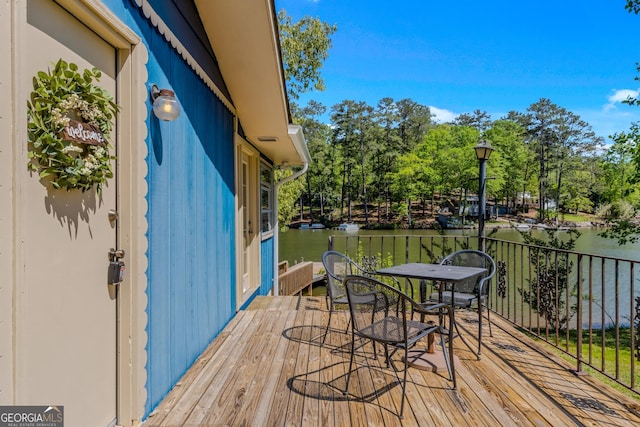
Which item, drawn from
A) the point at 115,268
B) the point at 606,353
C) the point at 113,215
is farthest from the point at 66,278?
the point at 606,353

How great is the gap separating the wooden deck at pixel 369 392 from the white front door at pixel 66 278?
52 centimetres

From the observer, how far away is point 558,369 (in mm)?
2561

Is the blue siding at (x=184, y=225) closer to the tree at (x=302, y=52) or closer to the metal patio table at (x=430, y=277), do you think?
the metal patio table at (x=430, y=277)

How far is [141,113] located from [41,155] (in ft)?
2.14

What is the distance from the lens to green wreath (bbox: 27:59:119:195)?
3.89 ft

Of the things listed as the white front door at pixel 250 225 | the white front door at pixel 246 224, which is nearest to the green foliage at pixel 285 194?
the white front door at pixel 250 225

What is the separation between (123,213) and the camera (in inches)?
67.2

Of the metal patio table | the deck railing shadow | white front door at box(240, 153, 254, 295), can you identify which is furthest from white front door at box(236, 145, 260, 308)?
the metal patio table

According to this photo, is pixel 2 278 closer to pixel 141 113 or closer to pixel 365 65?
pixel 141 113

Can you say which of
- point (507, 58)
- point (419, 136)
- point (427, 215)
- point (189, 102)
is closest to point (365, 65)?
point (507, 58)

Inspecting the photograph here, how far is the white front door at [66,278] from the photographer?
3.85ft

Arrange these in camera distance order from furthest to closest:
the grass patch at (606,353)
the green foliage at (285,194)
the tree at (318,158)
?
1. the tree at (318,158)
2. the green foliage at (285,194)
3. the grass patch at (606,353)

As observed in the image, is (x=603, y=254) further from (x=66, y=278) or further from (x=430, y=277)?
(x=66, y=278)

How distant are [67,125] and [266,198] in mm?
4524
